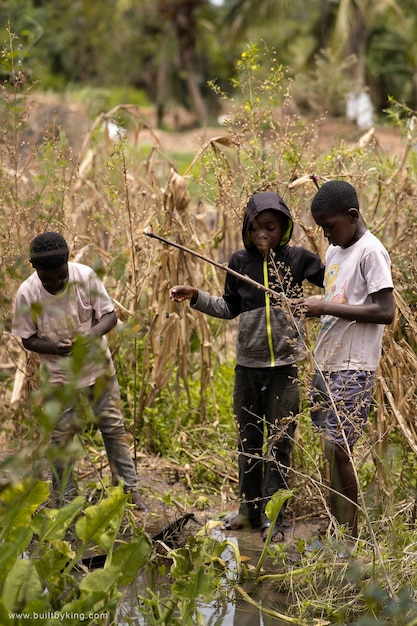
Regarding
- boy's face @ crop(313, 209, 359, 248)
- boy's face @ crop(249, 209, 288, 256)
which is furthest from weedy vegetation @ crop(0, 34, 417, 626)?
boy's face @ crop(313, 209, 359, 248)

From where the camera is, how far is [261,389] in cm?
425

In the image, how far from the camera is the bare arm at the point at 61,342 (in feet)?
13.4

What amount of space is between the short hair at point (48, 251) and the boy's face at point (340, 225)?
45.4 inches

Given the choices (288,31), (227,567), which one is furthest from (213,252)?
(288,31)

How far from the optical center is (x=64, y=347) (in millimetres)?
4062

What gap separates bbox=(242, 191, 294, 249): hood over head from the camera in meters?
4.08

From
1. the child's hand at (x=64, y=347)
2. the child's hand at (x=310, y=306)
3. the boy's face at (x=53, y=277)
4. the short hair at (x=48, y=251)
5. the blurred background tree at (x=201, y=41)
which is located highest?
the blurred background tree at (x=201, y=41)

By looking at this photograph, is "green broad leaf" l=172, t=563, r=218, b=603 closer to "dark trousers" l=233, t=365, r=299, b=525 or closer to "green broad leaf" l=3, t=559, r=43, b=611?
"green broad leaf" l=3, t=559, r=43, b=611

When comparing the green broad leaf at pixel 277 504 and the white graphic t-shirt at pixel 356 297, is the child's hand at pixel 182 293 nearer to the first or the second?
the white graphic t-shirt at pixel 356 297

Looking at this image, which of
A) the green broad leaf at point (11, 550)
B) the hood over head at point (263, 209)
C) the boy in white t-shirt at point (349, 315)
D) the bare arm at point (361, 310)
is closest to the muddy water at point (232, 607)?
the boy in white t-shirt at point (349, 315)

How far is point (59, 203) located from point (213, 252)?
103 centimetres

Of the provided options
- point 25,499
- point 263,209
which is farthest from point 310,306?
point 25,499

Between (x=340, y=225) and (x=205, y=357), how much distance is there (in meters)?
1.73

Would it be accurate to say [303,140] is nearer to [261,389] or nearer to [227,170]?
[227,170]
